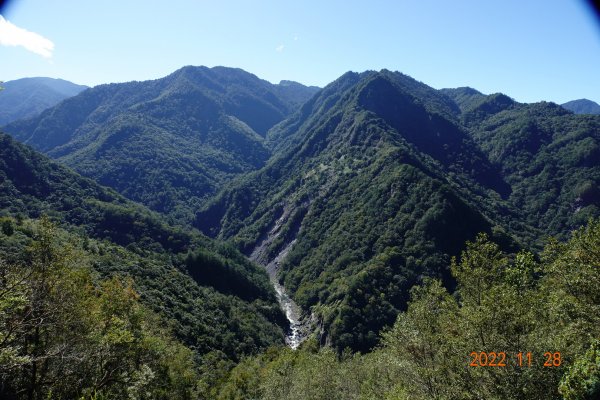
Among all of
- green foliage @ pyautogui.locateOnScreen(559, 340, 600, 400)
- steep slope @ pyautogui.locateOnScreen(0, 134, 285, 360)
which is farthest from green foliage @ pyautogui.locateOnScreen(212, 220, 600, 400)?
steep slope @ pyautogui.locateOnScreen(0, 134, 285, 360)

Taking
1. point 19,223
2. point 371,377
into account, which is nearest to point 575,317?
point 371,377

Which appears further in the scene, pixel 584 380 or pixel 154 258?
pixel 154 258

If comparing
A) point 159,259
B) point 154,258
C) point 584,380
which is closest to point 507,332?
point 584,380

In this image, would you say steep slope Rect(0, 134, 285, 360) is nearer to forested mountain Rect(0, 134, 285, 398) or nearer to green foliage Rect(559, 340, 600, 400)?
forested mountain Rect(0, 134, 285, 398)

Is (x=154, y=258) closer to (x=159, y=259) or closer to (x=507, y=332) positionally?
(x=159, y=259)

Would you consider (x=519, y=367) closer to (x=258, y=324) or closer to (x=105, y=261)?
(x=105, y=261)
